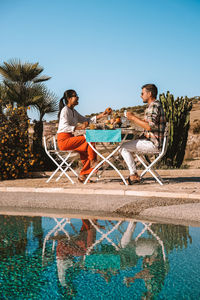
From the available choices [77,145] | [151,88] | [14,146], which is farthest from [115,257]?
[14,146]

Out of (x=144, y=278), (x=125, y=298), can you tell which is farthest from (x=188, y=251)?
(x=125, y=298)

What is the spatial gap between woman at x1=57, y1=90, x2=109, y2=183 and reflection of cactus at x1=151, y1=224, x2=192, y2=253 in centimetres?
282

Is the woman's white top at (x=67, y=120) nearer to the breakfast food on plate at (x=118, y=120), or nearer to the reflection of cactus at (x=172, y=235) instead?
the breakfast food on plate at (x=118, y=120)

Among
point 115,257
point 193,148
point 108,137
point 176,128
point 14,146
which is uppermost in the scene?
point 176,128

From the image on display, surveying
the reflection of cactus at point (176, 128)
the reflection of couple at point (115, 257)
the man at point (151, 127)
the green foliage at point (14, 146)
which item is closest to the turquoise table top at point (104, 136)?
the man at point (151, 127)

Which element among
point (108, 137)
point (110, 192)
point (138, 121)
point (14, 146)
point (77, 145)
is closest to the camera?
point (110, 192)

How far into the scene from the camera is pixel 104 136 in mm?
5652

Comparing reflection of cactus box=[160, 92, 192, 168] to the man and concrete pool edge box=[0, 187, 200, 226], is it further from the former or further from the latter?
concrete pool edge box=[0, 187, 200, 226]

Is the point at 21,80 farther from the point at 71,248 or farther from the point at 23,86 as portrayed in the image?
the point at 71,248

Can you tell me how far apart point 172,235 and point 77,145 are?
3.18 metres

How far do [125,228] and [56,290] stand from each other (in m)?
1.44

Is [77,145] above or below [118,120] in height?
below

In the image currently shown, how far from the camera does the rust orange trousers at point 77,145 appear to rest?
19.7ft

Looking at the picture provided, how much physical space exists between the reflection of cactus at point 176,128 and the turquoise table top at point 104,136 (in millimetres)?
4574
